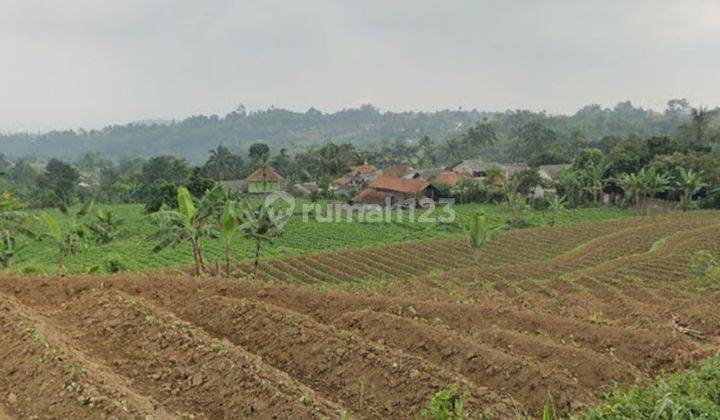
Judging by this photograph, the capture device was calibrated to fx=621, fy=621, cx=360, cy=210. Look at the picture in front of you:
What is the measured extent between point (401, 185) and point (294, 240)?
17704 mm

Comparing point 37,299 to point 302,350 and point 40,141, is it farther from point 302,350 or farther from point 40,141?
point 40,141

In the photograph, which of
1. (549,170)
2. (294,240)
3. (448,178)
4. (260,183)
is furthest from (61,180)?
(549,170)

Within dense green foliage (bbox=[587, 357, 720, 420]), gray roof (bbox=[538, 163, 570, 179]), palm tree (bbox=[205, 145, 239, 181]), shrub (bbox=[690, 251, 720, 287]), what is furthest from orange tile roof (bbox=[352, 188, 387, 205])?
dense green foliage (bbox=[587, 357, 720, 420])

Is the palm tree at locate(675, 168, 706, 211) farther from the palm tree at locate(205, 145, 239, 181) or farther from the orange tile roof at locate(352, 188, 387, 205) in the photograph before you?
the palm tree at locate(205, 145, 239, 181)

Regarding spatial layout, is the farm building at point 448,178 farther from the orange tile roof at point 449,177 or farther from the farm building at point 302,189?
the farm building at point 302,189

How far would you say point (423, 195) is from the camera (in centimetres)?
5006

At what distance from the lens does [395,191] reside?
1978 inches

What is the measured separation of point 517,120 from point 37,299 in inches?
4191

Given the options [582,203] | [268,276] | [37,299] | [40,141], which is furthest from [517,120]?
[40,141]

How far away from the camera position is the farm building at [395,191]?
49.4 metres

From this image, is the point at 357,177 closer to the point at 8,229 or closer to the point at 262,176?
the point at 262,176

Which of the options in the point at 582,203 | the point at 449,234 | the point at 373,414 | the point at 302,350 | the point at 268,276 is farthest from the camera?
the point at 582,203

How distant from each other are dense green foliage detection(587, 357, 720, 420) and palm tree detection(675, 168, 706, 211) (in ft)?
125

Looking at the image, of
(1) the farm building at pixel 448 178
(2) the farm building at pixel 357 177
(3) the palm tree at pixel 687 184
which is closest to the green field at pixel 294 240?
(3) the palm tree at pixel 687 184
